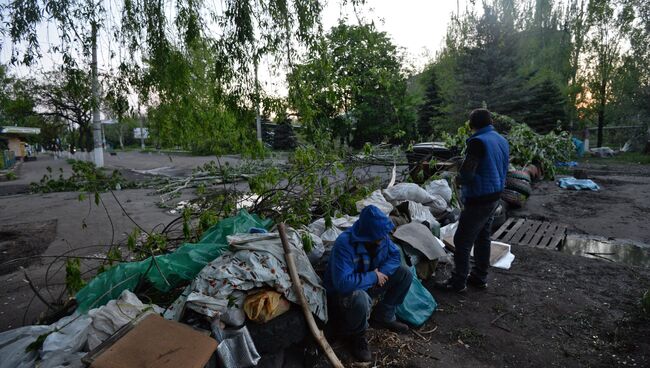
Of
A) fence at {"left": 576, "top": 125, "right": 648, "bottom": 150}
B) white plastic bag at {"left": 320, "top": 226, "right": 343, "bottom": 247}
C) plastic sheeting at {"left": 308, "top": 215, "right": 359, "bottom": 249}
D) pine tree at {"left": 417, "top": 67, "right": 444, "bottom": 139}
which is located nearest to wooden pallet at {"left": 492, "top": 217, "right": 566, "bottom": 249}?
plastic sheeting at {"left": 308, "top": 215, "right": 359, "bottom": 249}

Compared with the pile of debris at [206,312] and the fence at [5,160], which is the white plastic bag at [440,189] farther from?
the fence at [5,160]

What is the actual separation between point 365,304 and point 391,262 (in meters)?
0.43

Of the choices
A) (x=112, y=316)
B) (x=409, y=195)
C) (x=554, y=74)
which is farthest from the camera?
(x=554, y=74)

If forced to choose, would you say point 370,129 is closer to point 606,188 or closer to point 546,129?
point 546,129

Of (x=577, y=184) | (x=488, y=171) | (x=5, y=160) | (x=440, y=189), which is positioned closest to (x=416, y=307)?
(x=488, y=171)

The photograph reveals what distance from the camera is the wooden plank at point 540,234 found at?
5.09m

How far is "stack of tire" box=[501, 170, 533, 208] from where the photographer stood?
6.90m

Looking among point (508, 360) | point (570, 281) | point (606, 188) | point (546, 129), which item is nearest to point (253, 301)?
point (508, 360)

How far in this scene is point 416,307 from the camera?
3.14 metres

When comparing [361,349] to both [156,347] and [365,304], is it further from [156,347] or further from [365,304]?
[156,347]

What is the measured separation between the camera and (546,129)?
20938mm

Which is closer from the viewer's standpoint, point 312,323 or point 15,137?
point 312,323

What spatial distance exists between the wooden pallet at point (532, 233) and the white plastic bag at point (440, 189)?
3.05ft

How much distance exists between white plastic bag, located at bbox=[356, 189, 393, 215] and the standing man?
109 cm
